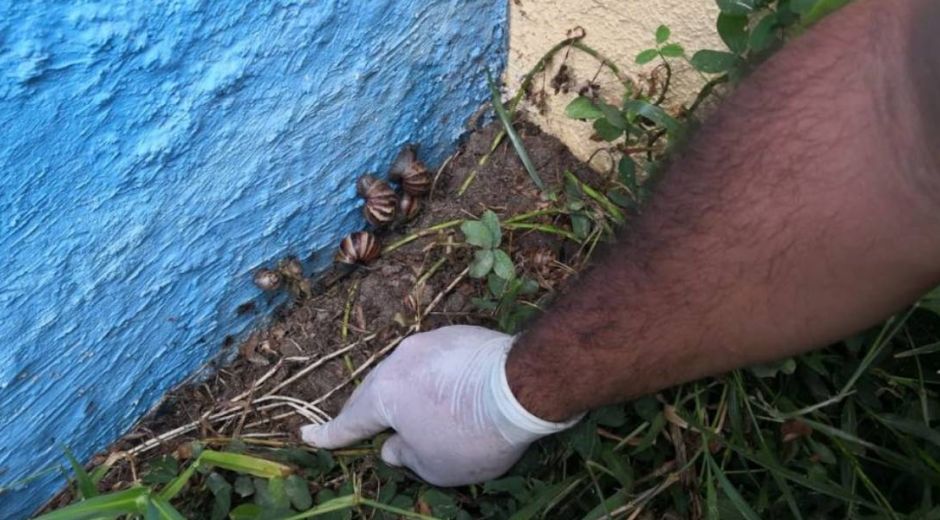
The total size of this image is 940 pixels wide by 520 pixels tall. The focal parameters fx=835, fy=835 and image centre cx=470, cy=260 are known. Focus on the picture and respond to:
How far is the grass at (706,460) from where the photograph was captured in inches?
52.5

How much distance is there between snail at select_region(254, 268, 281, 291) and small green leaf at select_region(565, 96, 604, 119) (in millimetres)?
659

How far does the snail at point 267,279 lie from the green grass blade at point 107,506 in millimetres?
515

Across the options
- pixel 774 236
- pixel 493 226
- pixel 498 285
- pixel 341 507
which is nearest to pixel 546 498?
pixel 341 507

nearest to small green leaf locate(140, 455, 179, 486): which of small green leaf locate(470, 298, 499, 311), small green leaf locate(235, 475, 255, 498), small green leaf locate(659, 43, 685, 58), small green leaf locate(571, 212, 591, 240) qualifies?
small green leaf locate(235, 475, 255, 498)

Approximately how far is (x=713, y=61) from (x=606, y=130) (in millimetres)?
286

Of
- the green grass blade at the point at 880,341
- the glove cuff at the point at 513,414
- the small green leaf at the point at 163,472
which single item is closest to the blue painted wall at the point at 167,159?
the small green leaf at the point at 163,472

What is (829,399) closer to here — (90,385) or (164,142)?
(164,142)

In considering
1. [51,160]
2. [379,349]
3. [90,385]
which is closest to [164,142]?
[51,160]

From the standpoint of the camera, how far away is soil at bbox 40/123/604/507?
5.51 ft

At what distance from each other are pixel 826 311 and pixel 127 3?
94 centimetres

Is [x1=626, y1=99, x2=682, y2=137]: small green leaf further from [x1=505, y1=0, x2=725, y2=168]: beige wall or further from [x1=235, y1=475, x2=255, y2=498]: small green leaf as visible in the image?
[x1=235, y1=475, x2=255, y2=498]: small green leaf

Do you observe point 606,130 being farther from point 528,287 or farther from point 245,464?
point 245,464

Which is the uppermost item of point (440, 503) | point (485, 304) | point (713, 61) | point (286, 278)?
point (713, 61)

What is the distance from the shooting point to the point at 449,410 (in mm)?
1350
